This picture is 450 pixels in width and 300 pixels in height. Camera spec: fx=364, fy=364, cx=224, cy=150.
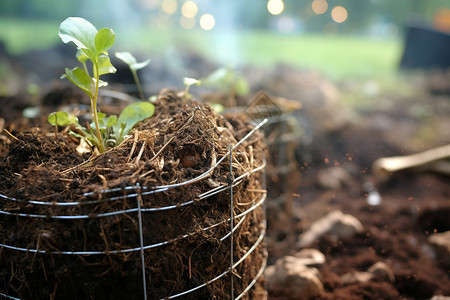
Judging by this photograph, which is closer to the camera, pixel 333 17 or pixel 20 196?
pixel 20 196

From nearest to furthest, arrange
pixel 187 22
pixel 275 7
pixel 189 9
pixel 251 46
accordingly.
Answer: pixel 251 46
pixel 189 9
pixel 187 22
pixel 275 7

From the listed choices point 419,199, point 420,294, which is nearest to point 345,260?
point 420,294

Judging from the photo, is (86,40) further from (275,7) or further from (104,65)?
(275,7)

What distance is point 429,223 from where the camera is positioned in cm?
291

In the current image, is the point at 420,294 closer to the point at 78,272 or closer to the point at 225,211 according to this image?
the point at 225,211

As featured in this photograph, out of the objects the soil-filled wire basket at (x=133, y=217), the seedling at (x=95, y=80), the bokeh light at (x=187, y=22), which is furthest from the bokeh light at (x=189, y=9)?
the soil-filled wire basket at (x=133, y=217)

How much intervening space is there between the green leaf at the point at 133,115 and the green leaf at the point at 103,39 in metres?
0.28

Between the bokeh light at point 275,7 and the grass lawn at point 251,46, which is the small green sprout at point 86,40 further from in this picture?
the bokeh light at point 275,7

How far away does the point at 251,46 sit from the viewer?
8531mm

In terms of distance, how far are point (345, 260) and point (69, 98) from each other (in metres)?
2.25

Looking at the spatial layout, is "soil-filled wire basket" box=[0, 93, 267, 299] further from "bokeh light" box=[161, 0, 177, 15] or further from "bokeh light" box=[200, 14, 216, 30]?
"bokeh light" box=[161, 0, 177, 15]

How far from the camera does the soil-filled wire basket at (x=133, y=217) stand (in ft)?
3.66

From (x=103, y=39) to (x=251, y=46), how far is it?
24.7 feet

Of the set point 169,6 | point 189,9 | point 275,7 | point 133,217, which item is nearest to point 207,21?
point 189,9
